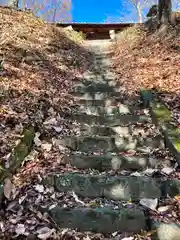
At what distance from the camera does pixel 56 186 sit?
4.25m

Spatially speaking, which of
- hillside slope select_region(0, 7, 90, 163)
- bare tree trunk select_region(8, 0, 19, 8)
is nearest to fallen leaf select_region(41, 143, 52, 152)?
hillside slope select_region(0, 7, 90, 163)

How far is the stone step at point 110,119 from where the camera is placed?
6.41m

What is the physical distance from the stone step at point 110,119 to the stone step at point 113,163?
65.5 inches

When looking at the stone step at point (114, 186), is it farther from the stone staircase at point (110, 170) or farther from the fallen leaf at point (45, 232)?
the fallen leaf at point (45, 232)

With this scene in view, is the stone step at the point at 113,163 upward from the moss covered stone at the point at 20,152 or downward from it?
downward

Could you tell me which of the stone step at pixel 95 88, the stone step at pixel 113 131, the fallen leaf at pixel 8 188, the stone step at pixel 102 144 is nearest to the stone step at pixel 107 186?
the fallen leaf at pixel 8 188

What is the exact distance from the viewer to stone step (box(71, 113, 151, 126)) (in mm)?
6406

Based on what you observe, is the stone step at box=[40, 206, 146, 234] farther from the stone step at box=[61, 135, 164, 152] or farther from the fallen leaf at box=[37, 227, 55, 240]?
the stone step at box=[61, 135, 164, 152]

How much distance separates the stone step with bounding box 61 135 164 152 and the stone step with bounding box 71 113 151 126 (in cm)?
99

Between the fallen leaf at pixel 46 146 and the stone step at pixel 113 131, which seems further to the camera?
the stone step at pixel 113 131

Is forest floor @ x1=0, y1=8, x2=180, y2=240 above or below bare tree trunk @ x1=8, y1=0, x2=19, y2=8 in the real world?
below

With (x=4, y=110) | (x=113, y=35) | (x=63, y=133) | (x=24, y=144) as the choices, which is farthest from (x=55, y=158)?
(x=113, y=35)

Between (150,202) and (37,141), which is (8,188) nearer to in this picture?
(37,141)

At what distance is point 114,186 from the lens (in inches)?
165
